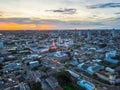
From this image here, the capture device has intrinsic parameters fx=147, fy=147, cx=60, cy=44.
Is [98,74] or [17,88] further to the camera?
[98,74]

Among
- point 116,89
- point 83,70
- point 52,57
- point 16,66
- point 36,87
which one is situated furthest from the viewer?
point 52,57

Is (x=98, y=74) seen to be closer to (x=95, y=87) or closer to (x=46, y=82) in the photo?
(x=95, y=87)

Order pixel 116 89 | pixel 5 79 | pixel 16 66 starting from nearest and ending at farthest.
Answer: pixel 116 89 < pixel 5 79 < pixel 16 66

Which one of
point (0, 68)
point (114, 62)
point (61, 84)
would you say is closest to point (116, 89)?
point (61, 84)

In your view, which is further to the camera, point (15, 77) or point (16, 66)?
point (16, 66)

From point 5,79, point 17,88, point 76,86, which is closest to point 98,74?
point 76,86

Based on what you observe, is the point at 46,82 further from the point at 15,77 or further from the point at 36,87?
the point at 15,77

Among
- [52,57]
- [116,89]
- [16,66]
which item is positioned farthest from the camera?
[52,57]

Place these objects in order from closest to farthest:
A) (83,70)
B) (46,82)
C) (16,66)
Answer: (46,82)
(83,70)
(16,66)
